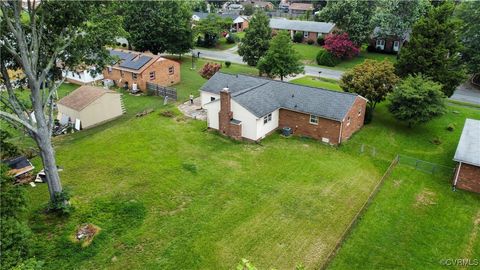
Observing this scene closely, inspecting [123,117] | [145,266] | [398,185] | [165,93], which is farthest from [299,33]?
[145,266]

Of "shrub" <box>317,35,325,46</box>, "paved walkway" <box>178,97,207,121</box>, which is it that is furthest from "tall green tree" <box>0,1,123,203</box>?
"shrub" <box>317,35,325,46</box>

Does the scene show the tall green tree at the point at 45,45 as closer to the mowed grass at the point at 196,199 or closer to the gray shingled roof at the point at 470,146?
the mowed grass at the point at 196,199

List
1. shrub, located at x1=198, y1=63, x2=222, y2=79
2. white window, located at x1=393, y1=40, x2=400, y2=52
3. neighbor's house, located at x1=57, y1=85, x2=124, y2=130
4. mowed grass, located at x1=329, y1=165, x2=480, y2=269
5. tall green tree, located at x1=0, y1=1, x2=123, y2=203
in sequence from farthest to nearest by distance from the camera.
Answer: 1. white window, located at x1=393, y1=40, x2=400, y2=52
2. shrub, located at x1=198, y1=63, x2=222, y2=79
3. neighbor's house, located at x1=57, y1=85, x2=124, y2=130
4. mowed grass, located at x1=329, y1=165, x2=480, y2=269
5. tall green tree, located at x1=0, y1=1, x2=123, y2=203

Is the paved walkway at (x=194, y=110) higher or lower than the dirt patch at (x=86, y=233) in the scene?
lower

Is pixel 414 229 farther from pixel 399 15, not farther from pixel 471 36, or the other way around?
pixel 399 15

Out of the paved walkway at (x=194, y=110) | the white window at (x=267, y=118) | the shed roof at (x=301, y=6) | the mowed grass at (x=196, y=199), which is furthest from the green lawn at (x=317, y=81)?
the shed roof at (x=301, y=6)

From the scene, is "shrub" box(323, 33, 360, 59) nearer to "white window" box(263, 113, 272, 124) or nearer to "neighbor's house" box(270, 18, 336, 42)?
"neighbor's house" box(270, 18, 336, 42)
